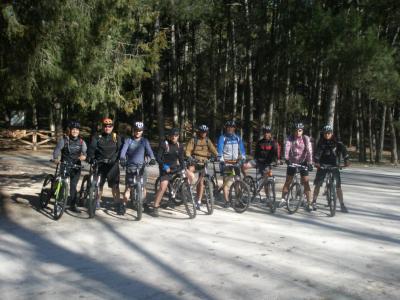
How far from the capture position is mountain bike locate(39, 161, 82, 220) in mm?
8641

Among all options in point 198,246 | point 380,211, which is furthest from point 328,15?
point 198,246

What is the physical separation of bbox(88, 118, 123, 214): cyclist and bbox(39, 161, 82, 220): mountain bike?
441 mm

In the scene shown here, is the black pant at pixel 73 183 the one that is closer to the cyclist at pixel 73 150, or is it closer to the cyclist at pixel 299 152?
the cyclist at pixel 73 150

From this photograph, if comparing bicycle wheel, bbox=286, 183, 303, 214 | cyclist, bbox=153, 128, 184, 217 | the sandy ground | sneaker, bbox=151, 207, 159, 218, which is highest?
cyclist, bbox=153, 128, 184, 217

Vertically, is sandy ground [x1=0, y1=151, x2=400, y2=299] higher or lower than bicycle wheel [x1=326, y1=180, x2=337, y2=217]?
lower

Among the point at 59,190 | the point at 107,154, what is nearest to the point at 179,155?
the point at 107,154

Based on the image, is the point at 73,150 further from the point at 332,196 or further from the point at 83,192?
the point at 332,196

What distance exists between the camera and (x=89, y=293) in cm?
504

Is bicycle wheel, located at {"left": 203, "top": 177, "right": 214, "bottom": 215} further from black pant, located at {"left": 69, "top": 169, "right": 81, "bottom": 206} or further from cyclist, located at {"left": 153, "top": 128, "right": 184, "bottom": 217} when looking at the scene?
black pant, located at {"left": 69, "top": 169, "right": 81, "bottom": 206}

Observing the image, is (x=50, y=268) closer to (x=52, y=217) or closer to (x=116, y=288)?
(x=116, y=288)

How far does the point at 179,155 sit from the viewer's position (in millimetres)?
9633

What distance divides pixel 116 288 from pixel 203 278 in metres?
1.03

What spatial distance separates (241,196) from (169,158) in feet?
5.68

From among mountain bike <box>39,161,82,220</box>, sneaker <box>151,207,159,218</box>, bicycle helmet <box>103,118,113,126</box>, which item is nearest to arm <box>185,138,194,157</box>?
sneaker <box>151,207,159,218</box>
